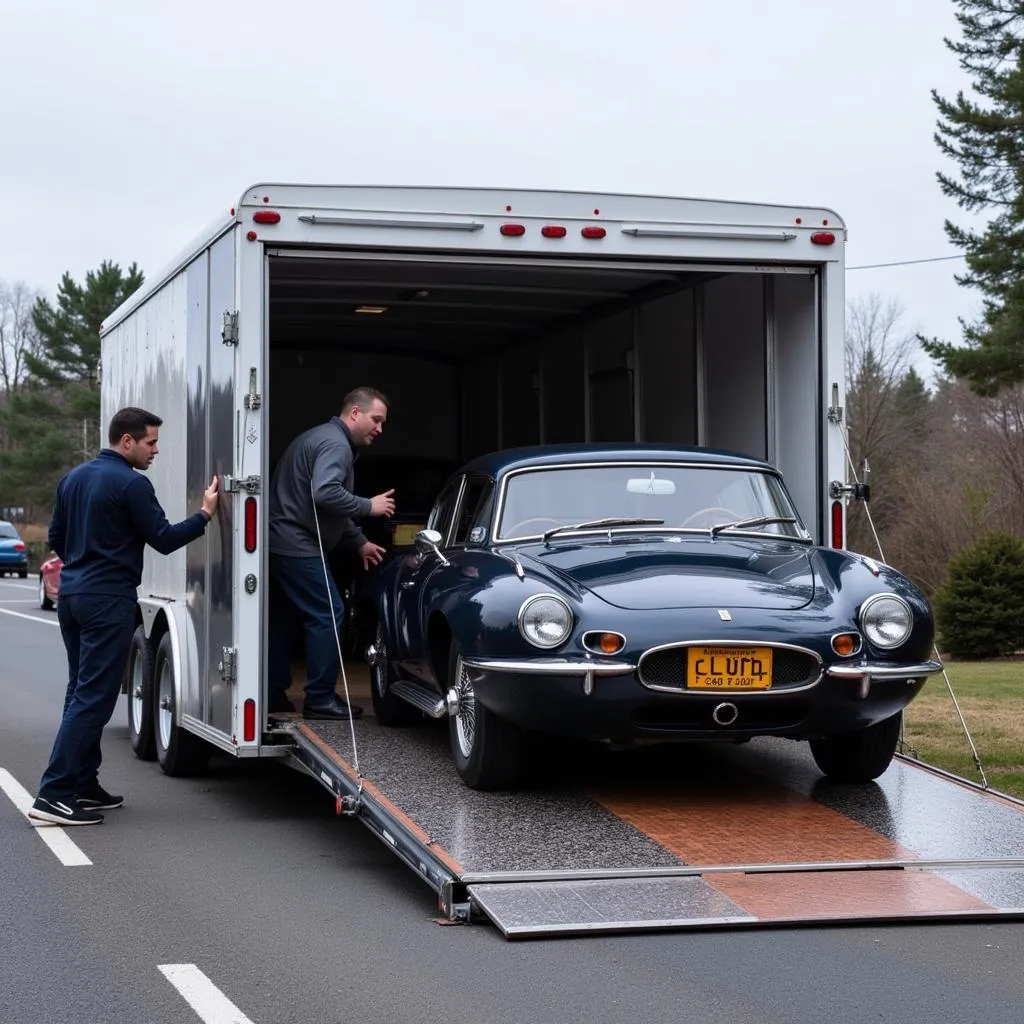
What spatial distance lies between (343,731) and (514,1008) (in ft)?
11.3

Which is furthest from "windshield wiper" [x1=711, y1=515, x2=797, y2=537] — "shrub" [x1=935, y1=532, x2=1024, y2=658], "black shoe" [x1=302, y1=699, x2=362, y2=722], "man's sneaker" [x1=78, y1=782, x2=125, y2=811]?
"shrub" [x1=935, y1=532, x2=1024, y2=658]

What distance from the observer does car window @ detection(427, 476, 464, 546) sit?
358 inches

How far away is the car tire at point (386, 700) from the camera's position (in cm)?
897

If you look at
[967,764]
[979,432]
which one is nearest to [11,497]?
[979,432]

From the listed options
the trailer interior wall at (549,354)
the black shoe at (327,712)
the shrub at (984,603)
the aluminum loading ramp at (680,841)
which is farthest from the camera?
the shrub at (984,603)

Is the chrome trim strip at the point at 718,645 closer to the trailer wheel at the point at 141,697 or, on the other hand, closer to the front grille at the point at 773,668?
the front grille at the point at 773,668

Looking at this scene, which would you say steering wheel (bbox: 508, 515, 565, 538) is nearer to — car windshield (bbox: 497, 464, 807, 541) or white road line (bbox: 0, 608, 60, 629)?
car windshield (bbox: 497, 464, 807, 541)

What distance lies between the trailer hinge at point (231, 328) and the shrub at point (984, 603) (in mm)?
15537

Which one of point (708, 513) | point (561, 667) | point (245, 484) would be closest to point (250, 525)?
point (245, 484)

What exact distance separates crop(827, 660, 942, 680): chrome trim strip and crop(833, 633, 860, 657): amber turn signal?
0.21 feet

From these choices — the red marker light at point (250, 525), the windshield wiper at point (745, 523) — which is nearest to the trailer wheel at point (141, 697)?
the red marker light at point (250, 525)

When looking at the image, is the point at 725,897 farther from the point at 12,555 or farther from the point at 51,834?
the point at 12,555

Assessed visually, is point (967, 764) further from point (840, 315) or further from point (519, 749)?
point (519, 749)

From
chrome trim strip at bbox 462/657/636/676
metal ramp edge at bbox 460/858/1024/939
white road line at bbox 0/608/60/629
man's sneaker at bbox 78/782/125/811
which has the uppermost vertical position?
chrome trim strip at bbox 462/657/636/676
